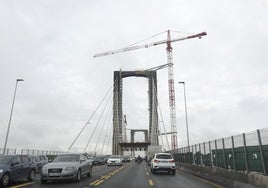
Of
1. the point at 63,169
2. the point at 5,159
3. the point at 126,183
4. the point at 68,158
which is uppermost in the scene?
the point at 68,158

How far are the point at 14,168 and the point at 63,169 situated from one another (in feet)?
7.29

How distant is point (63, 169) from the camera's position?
15.8 meters

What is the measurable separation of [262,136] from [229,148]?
15.7ft

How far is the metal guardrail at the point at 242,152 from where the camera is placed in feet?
40.4

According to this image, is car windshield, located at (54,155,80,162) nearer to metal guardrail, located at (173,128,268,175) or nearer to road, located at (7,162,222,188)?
road, located at (7,162,222,188)

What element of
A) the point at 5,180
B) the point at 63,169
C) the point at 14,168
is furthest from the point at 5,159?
the point at 63,169

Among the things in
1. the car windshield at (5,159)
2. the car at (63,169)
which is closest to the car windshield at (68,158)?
the car at (63,169)

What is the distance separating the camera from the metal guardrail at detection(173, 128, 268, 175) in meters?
12.3

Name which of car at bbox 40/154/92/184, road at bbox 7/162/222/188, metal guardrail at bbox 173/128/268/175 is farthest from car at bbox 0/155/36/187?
metal guardrail at bbox 173/128/268/175

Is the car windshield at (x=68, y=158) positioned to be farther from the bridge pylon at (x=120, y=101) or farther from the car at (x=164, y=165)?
the bridge pylon at (x=120, y=101)

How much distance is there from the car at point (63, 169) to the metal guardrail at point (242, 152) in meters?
7.57

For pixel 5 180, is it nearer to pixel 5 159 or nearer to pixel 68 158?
pixel 5 159

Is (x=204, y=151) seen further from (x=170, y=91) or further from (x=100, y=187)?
(x=170, y=91)

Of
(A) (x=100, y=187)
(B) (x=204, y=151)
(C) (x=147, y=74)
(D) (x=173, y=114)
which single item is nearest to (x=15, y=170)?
(A) (x=100, y=187)
